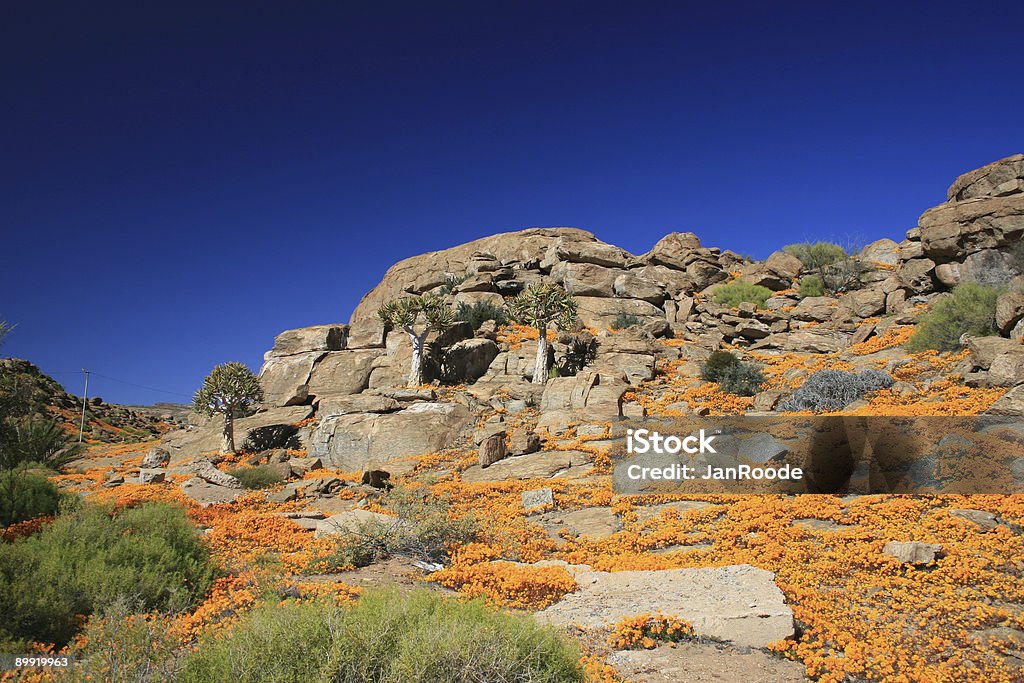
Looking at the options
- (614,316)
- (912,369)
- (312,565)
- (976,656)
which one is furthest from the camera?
(614,316)

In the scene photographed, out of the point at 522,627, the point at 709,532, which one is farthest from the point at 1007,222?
the point at 522,627

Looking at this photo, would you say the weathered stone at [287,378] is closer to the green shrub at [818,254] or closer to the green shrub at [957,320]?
the green shrub at [957,320]

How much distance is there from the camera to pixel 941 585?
8.11 metres

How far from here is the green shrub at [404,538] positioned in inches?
400

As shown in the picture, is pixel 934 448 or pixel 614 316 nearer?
pixel 934 448

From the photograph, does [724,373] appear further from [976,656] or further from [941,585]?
[976,656]

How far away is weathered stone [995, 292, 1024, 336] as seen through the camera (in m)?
19.8

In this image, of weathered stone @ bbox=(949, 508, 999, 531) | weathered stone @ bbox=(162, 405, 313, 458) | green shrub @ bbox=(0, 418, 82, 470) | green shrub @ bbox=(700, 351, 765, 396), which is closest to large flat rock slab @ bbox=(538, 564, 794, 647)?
weathered stone @ bbox=(949, 508, 999, 531)

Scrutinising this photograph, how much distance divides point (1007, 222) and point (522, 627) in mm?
36632

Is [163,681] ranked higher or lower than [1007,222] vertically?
lower

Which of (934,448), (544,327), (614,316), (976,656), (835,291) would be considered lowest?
(976,656)

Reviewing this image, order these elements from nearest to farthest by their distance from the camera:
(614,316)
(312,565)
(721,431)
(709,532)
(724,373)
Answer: (312,565) < (709,532) < (721,431) < (724,373) < (614,316)

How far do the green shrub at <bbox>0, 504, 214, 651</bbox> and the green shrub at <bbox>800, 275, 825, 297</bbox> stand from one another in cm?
4421

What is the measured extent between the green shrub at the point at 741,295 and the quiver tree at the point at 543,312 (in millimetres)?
16353
